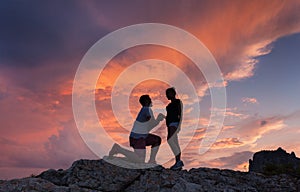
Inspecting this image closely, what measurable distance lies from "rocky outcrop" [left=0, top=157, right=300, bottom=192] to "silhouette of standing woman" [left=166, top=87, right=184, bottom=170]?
0.71 metres

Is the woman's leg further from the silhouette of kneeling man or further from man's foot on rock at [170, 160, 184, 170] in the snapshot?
the silhouette of kneeling man

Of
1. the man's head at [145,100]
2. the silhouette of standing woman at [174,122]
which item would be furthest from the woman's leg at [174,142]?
the man's head at [145,100]

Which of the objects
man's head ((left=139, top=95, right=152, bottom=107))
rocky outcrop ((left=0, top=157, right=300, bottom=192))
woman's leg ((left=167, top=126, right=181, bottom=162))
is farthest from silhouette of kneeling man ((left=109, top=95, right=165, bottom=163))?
rocky outcrop ((left=0, top=157, right=300, bottom=192))

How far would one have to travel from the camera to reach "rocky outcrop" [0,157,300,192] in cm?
1141

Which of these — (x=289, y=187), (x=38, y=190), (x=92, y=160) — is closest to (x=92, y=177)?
(x=92, y=160)

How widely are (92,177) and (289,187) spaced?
7.62 m

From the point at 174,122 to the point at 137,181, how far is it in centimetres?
324

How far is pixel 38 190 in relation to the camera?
35.7 feet

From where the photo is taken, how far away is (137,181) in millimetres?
12289

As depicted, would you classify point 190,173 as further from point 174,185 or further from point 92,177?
point 92,177

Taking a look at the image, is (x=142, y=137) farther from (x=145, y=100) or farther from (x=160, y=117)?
(x=145, y=100)

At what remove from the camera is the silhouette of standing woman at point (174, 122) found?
14.2 metres

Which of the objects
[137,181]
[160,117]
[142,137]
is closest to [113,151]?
[142,137]

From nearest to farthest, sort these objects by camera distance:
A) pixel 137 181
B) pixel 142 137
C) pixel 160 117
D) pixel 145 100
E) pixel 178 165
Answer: pixel 137 181, pixel 142 137, pixel 145 100, pixel 160 117, pixel 178 165
